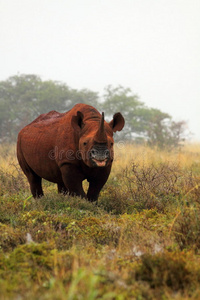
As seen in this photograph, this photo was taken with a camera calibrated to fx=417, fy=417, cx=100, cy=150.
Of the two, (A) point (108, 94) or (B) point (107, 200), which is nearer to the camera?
(B) point (107, 200)

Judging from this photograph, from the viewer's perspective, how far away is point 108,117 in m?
28.7

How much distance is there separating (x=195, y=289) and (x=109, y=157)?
2800 millimetres

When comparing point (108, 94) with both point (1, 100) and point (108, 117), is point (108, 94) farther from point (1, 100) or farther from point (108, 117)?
point (1, 100)

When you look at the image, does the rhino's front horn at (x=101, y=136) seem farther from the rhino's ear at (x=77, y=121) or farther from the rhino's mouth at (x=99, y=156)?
the rhino's ear at (x=77, y=121)

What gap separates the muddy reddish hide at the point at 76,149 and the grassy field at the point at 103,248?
1.24 ft

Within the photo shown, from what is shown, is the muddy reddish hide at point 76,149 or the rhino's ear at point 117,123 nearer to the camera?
the muddy reddish hide at point 76,149

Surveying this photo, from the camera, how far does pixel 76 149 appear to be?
6.13 meters

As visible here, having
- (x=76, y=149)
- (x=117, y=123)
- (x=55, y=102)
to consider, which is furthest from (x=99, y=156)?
(x=55, y=102)

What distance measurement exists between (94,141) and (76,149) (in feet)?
2.09

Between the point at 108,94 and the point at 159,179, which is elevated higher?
the point at 108,94

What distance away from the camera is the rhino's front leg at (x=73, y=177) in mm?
6117

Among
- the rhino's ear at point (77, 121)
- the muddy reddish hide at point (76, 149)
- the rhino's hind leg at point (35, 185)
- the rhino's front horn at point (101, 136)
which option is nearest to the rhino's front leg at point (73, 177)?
the muddy reddish hide at point (76, 149)

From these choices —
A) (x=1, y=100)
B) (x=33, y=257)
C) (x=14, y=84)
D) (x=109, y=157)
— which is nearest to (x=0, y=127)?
(x=1, y=100)

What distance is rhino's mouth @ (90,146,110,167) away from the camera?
553 centimetres
